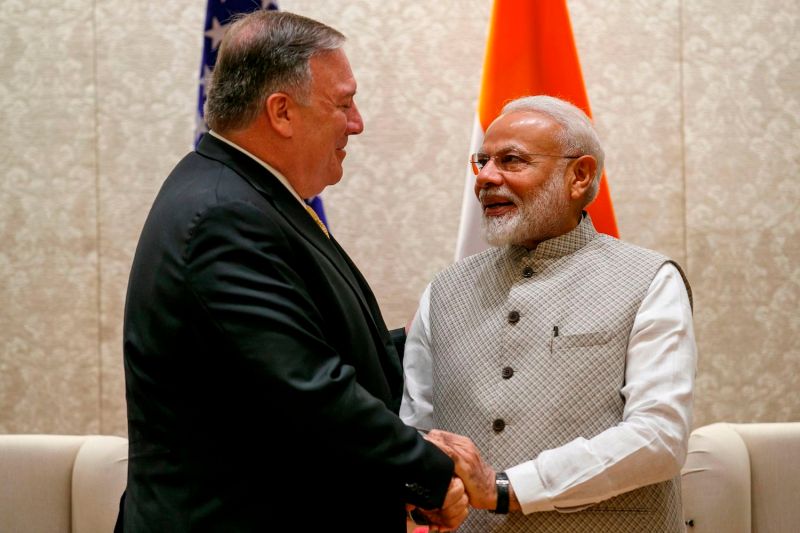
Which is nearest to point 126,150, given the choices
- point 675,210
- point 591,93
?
point 591,93

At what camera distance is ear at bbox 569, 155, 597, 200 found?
2115mm

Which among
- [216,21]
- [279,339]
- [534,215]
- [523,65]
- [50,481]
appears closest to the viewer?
[279,339]

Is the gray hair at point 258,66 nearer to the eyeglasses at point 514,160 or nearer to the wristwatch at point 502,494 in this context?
the eyeglasses at point 514,160

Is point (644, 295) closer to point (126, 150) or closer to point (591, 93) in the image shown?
point (591, 93)

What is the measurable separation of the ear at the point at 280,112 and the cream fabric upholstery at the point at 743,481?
1703 mm

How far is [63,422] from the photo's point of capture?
3611mm

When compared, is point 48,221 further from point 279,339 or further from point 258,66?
point 279,339

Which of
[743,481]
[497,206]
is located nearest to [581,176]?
[497,206]

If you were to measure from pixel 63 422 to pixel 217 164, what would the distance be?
239 cm

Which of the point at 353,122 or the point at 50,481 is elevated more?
the point at 353,122

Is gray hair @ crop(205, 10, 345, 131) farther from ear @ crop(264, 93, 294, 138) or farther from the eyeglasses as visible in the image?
the eyeglasses

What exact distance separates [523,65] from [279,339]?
71.4 inches

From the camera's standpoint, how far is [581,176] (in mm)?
2127

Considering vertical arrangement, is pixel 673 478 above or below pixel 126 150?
below
